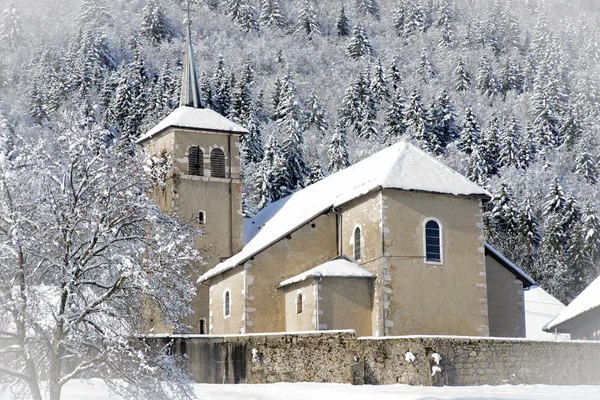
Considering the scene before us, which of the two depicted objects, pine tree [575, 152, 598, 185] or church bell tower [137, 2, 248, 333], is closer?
church bell tower [137, 2, 248, 333]

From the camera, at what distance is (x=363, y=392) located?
2467cm

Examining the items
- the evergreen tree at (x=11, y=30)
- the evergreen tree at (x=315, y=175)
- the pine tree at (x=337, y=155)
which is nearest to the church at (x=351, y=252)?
the evergreen tree at (x=315, y=175)

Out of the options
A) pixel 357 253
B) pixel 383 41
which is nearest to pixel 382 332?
pixel 357 253

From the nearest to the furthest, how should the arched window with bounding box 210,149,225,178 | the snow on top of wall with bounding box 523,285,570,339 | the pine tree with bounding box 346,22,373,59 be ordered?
the snow on top of wall with bounding box 523,285,570,339 → the arched window with bounding box 210,149,225,178 → the pine tree with bounding box 346,22,373,59

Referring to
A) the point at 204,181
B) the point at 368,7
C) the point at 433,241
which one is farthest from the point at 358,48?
the point at 433,241

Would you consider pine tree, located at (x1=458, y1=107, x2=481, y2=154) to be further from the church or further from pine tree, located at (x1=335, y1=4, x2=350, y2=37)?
pine tree, located at (x1=335, y1=4, x2=350, y2=37)

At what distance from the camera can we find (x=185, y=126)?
143 feet

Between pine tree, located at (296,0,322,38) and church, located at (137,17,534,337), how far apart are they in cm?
10227

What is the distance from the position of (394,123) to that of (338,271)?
60.9 m

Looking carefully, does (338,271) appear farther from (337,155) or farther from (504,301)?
(337,155)

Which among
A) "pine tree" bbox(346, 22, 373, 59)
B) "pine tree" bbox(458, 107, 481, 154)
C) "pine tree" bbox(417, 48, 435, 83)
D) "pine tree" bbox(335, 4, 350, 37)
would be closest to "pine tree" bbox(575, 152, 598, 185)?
"pine tree" bbox(458, 107, 481, 154)

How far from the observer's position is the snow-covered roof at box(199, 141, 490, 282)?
33.6m

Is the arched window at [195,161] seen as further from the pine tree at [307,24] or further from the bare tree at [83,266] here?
the pine tree at [307,24]

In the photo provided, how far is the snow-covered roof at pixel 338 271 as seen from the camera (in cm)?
3275
